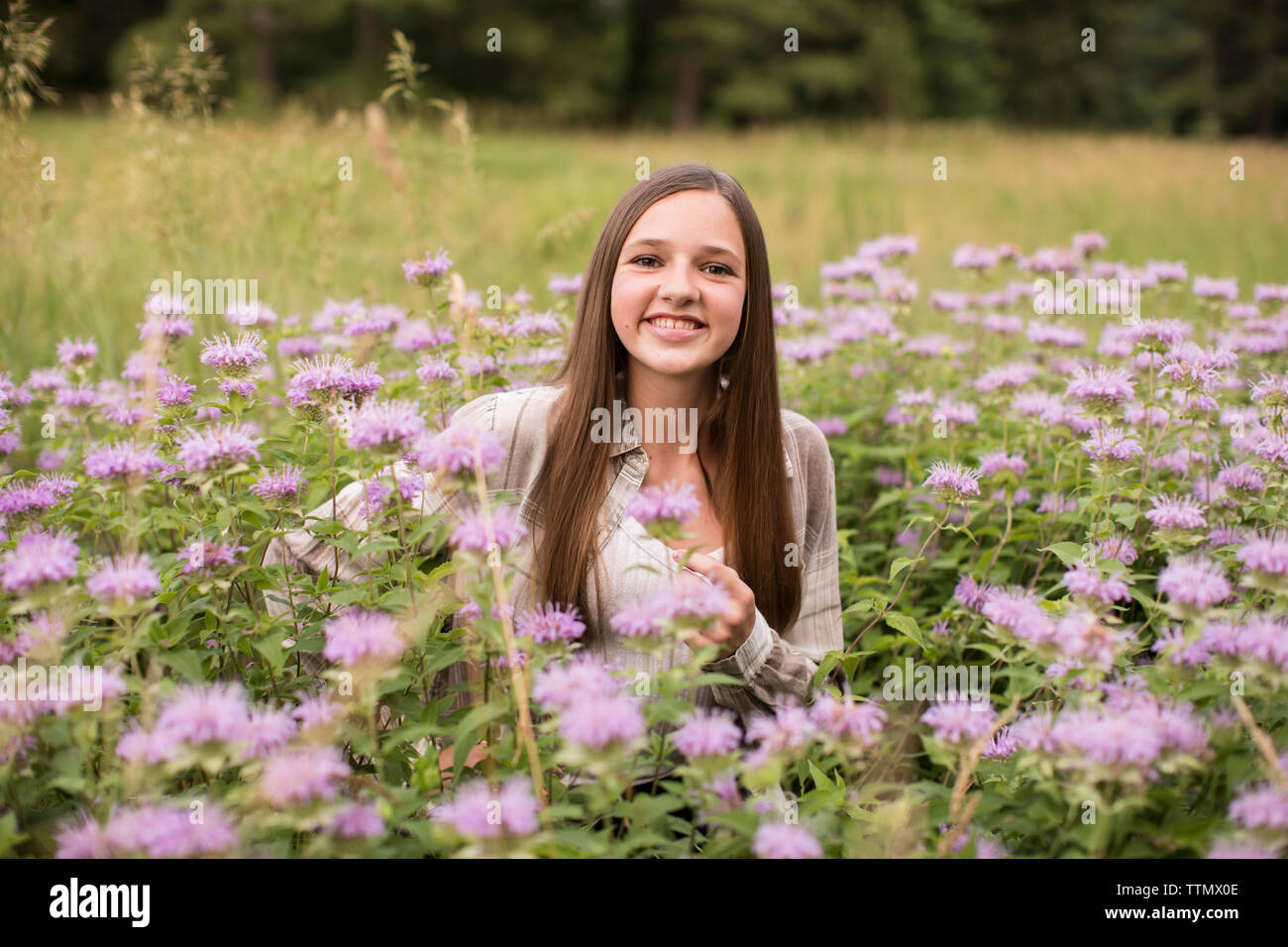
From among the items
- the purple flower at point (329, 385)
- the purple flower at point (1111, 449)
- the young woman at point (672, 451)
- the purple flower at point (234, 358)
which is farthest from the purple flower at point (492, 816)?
the purple flower at point (1111, 449)

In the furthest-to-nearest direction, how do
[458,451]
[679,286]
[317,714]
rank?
[679,286] < [458,451] < [317,714]

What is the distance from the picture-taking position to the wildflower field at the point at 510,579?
4.22 feet

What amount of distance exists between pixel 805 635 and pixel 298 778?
1.52 m

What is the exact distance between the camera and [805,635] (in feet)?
7.91

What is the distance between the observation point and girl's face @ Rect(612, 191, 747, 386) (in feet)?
6.88

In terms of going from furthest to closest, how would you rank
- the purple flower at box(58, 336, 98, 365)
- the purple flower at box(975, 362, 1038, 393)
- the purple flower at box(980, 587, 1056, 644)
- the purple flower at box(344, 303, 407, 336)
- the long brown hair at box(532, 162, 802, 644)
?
the purple flower at box(975, 362, 1038, 393)
the purple flower at box(344, 303, 407, 336)
the purple flower at box(58, 336, 98, 365)
the long brown hair at box(532, 162, 802, 644)
the purple flower at box(980, 587, 1056, 644)

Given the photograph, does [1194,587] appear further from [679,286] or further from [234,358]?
[234,358]

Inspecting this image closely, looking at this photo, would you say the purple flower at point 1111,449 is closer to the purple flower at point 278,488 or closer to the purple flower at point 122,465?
the purple flower at point 278,488

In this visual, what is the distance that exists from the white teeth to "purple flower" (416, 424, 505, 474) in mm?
738

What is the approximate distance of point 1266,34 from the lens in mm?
28141

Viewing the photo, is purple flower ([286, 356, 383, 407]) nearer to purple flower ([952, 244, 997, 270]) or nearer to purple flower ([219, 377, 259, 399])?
purple flower ([219, 377, 259, 399])

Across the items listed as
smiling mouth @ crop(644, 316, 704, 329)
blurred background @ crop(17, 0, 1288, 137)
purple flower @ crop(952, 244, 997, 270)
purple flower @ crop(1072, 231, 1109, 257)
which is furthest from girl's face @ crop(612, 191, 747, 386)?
blurred background @ crop(17, 0, 1288, 137)

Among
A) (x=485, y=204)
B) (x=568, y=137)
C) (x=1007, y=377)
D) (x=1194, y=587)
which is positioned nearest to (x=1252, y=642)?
(x=1194, y=587)

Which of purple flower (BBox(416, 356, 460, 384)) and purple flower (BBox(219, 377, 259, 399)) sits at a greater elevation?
purple flower (BBox(416, 356, 460, 384))
